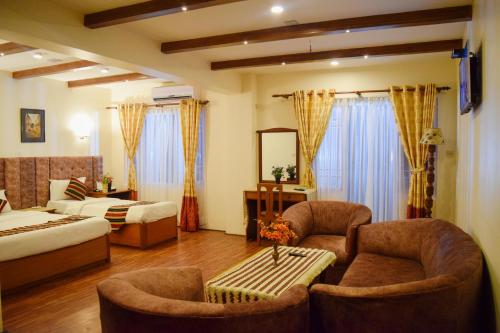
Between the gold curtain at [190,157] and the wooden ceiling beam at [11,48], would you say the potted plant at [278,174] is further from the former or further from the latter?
the wooden ceiling beam at [11,48]

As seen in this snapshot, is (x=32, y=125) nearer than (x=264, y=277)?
No

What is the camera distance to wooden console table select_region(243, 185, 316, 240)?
18.1ft

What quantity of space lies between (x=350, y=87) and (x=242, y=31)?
2344 mm

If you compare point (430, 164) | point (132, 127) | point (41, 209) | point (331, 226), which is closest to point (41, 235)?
point (41, 209)

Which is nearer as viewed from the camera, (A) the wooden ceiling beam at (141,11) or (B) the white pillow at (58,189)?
(A) the wooden ceiling beam at (141,11)

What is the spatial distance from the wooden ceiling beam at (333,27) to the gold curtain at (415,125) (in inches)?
75.1

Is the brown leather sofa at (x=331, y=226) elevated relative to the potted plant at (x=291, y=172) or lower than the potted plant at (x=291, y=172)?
lower

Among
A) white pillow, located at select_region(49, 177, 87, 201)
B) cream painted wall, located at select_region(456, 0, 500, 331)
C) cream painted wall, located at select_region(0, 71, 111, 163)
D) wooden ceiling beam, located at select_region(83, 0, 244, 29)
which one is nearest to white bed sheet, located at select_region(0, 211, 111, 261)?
white pillow, located at select_region(49, 177, 87, 201)

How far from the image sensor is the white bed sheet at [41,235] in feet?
12.5

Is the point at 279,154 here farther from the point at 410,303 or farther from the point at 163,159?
the point at 410,303

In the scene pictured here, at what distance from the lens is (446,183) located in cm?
526

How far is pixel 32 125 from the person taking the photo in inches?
251

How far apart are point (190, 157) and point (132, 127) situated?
58.2 inches

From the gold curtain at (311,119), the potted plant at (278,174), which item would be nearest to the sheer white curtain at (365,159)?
the gold curtain at (311,119)
